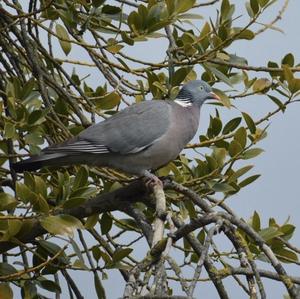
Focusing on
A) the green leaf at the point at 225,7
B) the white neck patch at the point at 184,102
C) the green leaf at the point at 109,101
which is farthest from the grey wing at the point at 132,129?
the green leaf at the point at 225,7

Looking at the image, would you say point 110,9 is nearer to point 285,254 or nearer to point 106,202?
point 106,202

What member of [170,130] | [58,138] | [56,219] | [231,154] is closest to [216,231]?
[56,219]

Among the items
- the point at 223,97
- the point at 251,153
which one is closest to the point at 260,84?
the point at 223,97

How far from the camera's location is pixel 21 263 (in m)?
3.50

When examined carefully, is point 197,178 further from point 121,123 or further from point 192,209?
point 121,123

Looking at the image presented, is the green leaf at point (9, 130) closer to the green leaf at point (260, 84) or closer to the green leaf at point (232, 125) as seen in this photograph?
the green leaf at point (232, 125)

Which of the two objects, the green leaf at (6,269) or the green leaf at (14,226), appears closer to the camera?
the green leaf at (14,226)

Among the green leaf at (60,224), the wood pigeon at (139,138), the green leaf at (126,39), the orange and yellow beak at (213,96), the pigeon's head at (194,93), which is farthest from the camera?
the pigeon's head at (194,93)

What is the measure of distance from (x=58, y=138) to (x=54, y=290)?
2.17 feet

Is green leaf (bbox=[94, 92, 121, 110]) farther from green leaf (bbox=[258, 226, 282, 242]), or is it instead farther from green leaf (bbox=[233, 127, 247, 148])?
green leaf (bbox=[258, 226, 282, 242])

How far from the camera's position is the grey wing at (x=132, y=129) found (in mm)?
3990

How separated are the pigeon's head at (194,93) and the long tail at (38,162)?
0.82m

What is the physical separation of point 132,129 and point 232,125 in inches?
25.6

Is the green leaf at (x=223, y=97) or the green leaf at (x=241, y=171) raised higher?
the green leaf at (x=223, y=97)
